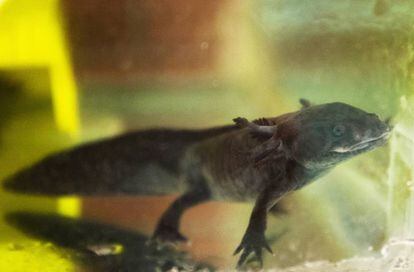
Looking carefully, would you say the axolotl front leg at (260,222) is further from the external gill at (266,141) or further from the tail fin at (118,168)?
the tail fin at (118,168)

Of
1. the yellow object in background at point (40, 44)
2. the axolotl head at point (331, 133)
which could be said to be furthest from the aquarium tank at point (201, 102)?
the axolotl head at point (331, 133)

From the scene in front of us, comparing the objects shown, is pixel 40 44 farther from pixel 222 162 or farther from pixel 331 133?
pixel 331 133

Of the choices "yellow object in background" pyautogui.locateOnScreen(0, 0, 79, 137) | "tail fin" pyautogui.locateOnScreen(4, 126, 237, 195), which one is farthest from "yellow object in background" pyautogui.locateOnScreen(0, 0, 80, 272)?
"tail fin" pyautogui.locateOnScreen(4, 126, 237, 195)

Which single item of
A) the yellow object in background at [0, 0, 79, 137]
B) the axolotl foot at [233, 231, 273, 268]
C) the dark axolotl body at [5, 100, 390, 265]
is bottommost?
the axolotl foot at [233, 231, 273, 268]

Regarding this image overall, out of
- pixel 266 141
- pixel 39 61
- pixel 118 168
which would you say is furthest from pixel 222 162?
pixel 39 61

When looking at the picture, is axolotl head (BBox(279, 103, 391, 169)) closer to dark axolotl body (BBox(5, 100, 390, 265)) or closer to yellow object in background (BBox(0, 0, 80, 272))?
dark axolotl body (BBox(5, 100, 390, 265))

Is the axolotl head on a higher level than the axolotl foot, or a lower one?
higher

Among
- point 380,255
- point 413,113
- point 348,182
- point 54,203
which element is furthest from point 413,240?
point 54,203
